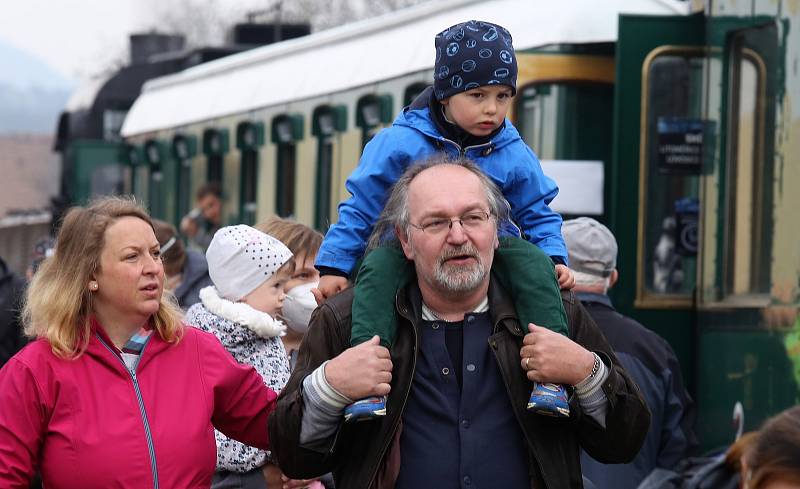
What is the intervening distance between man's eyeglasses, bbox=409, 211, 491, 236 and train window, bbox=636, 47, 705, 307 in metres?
5.44

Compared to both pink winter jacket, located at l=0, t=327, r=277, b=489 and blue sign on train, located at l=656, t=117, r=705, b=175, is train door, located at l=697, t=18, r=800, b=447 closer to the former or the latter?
blue sign on train, located at l=656, t=117, r=705, b=175

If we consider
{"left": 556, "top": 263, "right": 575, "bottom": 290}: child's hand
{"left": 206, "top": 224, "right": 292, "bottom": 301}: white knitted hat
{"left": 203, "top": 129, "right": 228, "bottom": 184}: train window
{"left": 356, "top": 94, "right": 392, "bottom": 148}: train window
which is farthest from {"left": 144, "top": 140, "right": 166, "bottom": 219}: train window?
{"left": 556, "top": 263, "right": 575, "bottom": 290}: child's hand

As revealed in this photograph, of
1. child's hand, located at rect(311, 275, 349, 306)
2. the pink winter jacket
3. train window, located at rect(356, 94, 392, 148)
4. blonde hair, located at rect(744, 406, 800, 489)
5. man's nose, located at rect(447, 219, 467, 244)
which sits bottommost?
the pink winter jacket

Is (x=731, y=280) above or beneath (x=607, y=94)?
beneath

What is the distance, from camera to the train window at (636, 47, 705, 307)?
389 inches

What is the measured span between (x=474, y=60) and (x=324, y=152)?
8.53 metres

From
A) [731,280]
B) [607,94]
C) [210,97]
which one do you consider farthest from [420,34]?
[210,97]

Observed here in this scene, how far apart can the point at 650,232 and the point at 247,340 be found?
4.68 meters

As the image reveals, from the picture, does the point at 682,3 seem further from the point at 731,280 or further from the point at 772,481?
the point at 772,481

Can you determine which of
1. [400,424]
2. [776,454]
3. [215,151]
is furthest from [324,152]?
[776,454]

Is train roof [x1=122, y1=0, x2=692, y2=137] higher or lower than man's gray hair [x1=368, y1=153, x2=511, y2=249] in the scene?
higher

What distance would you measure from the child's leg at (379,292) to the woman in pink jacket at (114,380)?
554 mm

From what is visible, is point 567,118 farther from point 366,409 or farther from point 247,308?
point 366,409

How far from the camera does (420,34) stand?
39.4 feet
